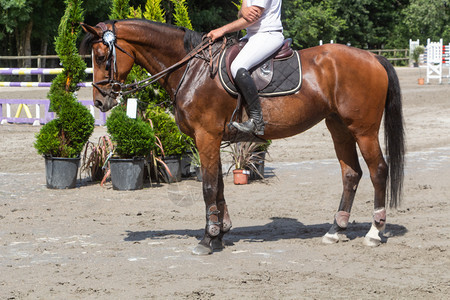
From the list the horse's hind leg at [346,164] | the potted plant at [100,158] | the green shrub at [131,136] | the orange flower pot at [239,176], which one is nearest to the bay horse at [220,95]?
the horse's hind leg at [346,164]

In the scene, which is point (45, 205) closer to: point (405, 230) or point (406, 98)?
point (405, 230)

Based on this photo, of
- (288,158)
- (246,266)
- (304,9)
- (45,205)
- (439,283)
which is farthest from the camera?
(304,9)

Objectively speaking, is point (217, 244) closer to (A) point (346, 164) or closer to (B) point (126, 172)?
(A) point (346, 164)

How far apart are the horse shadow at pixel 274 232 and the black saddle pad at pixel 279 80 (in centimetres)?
147

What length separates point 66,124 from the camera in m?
9.62

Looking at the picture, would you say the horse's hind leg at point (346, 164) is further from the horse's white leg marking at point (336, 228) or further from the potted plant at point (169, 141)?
the potted plant at point (169, 141)

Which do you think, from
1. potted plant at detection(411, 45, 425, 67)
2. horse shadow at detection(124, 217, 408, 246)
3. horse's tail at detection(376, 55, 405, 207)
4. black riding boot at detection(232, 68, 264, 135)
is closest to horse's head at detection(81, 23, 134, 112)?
black riding boot at detection(232, 68, 264, 135)

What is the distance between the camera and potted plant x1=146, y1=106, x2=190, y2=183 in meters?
9.80

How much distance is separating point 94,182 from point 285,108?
476cm

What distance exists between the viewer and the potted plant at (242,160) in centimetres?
977

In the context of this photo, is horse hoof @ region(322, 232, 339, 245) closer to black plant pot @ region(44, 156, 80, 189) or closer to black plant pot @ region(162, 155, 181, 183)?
black plant pot @ region(162, 155, 181, 183)

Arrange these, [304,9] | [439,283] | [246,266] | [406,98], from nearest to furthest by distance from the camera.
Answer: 1. [439,283]
2. [246,266]
3. [406,98]
4. [304,9]

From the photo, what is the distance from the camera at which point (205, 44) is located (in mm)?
6219

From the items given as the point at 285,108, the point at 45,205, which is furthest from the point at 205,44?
the point at 45,205
